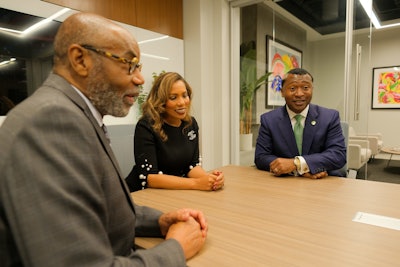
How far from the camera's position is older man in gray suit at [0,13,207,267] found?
21.1 inches

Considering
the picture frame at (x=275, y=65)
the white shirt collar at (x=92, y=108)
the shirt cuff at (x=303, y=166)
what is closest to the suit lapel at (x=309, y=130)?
the shirt cuff at (x=303, y=166)

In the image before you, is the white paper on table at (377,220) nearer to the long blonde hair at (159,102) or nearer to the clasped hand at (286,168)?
the clasped hand at (286,168)

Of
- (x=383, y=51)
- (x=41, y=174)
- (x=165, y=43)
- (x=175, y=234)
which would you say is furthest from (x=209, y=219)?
(x=383, y=51)

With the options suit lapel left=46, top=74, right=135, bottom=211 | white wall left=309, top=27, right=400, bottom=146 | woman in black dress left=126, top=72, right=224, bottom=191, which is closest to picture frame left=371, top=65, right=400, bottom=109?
white wall left=309, top=27, right=400, bottom=146

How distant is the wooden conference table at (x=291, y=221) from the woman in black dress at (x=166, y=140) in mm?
159

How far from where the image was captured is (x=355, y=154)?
13.8 feet

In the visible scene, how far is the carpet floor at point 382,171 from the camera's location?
4688 mm

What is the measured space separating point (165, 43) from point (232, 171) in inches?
84.6

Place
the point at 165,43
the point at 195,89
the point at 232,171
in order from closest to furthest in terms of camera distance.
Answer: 1. the point at 232,171
2. the point at 165,43
3. the point at 195,89

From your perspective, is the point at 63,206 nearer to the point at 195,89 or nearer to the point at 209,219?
the point at 209,219

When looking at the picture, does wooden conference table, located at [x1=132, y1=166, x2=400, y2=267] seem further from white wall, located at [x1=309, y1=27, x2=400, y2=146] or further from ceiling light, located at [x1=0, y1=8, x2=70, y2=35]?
white wall, located at [x1=309, y1=27, x2=400, y2=146]

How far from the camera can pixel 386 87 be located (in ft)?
19.5

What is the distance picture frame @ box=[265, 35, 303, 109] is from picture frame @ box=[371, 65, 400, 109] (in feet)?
9.20

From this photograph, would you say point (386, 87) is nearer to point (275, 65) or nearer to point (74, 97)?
point (275, 65)
